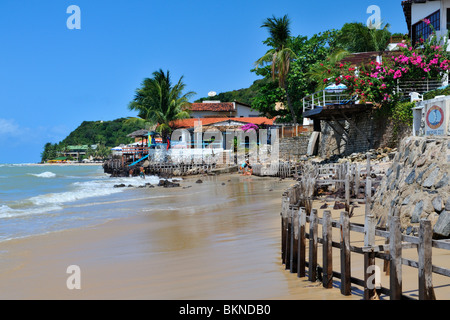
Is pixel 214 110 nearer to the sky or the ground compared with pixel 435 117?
nearer to the sky

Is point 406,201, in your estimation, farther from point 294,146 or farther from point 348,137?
point 294,146

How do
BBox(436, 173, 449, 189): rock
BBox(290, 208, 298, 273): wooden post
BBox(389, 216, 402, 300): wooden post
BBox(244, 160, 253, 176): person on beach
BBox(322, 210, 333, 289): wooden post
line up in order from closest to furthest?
BBox(389, 216, 402, 300): wooden post → BBox(322, 210, 333, 289): wooden post → BBox(290, 208, 298, 273): wooden post → BBox(436, 173, 449, 189): rock → BBox(244, 160, 253, 176): person on beach

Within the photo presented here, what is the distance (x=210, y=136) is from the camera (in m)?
52.6

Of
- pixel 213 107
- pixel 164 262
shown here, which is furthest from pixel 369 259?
pixel 213 107

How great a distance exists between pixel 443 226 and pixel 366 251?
296 cm

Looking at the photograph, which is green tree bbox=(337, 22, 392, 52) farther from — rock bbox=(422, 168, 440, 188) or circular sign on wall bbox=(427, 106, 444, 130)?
rock bbox=(422, 168, 440, 188)

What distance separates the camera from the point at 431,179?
888 centimetres

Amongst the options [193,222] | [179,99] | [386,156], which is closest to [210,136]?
[179,99]

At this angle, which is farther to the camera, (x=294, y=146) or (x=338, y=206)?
(x=294, y=146)

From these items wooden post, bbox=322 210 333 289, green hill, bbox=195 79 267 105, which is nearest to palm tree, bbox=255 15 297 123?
wooden post, bbox=322 210 333 289

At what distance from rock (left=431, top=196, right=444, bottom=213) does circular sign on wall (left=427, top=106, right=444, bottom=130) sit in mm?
5818

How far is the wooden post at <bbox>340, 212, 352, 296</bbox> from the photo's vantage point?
581 centimetres

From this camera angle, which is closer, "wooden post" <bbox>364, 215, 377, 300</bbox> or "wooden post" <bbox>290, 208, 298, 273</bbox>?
"wooden post" <bbox>364, 215, 377, 300</bbox>

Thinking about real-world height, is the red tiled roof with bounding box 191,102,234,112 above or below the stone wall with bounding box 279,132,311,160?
above
